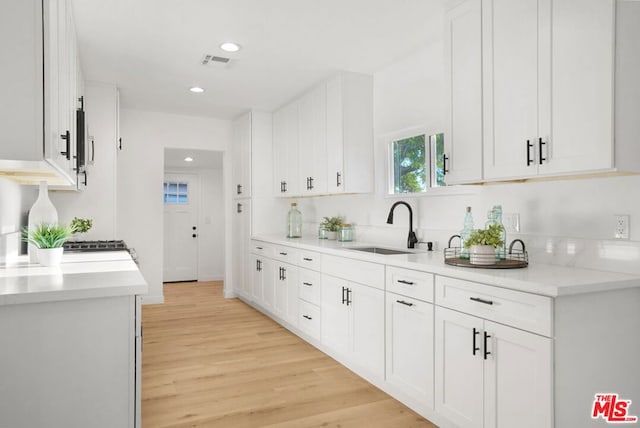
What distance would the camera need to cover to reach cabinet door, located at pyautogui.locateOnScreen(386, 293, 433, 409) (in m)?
2.46

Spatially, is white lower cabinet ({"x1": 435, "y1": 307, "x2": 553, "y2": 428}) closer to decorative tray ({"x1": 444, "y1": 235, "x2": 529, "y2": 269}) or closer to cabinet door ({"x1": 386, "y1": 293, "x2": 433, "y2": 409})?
cabinet door ({"x1": 386, "y1": 293, "x2": 433, "y2": 409})

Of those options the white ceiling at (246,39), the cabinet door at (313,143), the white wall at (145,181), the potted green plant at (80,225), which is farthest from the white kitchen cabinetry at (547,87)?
the white wall at (145,181)

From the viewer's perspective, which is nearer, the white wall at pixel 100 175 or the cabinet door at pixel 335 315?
the cabinet door at pixel 335 315

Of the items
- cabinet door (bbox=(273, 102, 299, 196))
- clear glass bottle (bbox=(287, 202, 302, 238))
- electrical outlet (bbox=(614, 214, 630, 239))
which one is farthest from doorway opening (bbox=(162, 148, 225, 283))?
electrical outlet (bbox=(614, 214, 630, 239))

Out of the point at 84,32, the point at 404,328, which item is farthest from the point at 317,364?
the point at 84,32

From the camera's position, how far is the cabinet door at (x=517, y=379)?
71.2 inches

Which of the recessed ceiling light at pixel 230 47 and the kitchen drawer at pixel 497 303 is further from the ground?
the recessed ceiling light at pixel 230 47

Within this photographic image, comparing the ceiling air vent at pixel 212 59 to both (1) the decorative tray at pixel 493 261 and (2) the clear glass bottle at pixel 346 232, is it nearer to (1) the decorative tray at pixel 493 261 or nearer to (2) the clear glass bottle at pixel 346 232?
(2) the clear glass bottle at pixel 346 232

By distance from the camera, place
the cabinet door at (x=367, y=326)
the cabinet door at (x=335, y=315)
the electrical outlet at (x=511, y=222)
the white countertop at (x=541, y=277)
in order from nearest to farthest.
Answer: the white countertop at (x=541, y=277), the electrical outlet at (x=511, y=222), the cabinet door at (x=367, y=326), the cabinet door at (x=335, y=315)

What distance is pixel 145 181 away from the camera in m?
5.61

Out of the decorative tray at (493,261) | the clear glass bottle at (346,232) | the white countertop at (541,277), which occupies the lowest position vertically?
the white countertop at (541,277)

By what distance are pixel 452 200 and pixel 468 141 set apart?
0.68m

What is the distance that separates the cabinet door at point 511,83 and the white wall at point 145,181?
435 cm

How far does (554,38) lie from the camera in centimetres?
210
